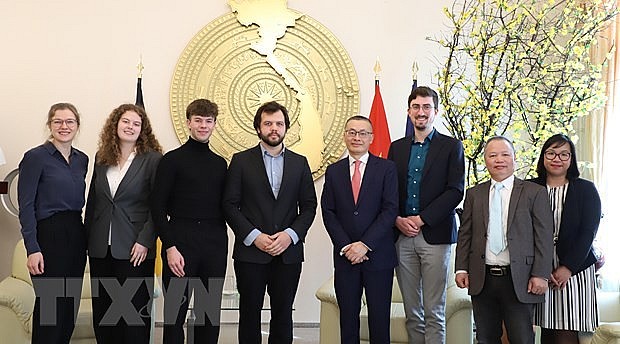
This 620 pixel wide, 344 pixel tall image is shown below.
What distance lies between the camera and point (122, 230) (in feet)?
9.87

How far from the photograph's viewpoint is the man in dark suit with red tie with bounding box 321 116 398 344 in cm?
310

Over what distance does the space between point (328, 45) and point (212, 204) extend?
232cm

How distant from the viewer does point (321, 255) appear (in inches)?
198

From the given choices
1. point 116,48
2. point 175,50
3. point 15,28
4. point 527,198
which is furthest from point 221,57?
point 527,198

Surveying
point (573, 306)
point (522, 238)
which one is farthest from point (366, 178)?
point (573, 306)

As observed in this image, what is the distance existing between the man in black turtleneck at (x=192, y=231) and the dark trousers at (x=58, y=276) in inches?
15.9

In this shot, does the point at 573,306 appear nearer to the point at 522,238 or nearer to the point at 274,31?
the point at 522,238

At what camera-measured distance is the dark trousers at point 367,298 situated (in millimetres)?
3121

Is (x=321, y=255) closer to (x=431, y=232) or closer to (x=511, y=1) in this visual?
(x=431, y=232)

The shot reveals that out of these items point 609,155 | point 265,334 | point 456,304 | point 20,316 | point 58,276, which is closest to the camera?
point 58,276

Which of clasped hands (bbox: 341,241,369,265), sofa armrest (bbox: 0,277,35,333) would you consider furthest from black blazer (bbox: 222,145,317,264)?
sofa armrest (bbox: 0,277,35,333)

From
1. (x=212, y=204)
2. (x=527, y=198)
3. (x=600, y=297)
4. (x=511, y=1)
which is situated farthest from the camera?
(x=511, y=1)

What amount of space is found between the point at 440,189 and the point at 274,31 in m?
2.36

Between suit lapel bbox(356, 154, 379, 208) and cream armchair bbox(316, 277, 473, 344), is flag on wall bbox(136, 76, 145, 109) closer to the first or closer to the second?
cream armchair bbox(316, 277, 473, 344)
